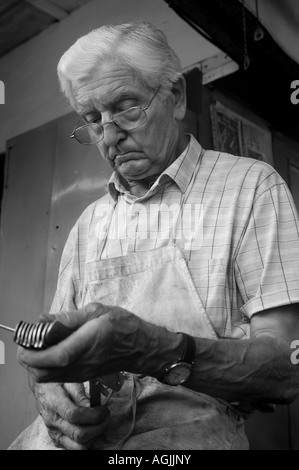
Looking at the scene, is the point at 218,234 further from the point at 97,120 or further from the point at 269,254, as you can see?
the point at 97,120

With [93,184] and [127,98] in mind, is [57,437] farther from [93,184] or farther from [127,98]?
[93,184]

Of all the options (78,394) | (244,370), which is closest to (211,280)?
(244,370)

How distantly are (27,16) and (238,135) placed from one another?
1.38 metres

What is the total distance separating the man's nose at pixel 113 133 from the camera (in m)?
1.52

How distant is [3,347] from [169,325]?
1.61 m

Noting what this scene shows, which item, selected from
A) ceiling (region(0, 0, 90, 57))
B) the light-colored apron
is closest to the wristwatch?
the light-colored apron

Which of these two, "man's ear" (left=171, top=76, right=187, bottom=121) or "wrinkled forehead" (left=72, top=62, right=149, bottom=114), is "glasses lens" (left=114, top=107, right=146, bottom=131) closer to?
"wrinkled forehead" (left=72, top=62, right=149, bottom=114)

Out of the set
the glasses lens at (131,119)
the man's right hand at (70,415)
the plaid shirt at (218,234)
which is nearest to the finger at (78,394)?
the man's right hand at (70,415)

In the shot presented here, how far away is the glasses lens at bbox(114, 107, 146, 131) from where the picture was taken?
59.4 inches

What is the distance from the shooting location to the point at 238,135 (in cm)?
256

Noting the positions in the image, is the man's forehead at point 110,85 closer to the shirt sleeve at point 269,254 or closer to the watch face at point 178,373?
the shirt sleeve at point 269,254

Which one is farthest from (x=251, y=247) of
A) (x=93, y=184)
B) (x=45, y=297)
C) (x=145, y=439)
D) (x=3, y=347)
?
(x=3, y=347)

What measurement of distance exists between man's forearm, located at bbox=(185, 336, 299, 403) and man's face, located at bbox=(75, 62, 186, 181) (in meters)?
0.57

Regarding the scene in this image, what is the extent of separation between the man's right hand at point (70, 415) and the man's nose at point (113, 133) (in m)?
0.62
